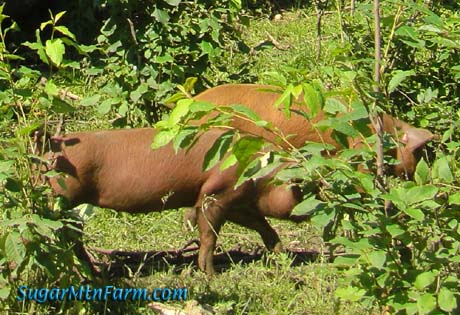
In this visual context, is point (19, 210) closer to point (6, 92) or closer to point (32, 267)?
point (32, 267)

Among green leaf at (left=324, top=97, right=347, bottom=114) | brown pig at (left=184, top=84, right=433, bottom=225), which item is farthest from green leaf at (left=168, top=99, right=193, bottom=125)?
brown pig at (left=184, top=84, right=433, bottom=225)

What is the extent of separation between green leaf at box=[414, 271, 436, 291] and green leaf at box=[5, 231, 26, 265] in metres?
1.48

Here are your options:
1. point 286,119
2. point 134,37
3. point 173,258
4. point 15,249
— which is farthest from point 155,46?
point 15,249

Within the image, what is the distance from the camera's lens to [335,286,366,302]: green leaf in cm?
376

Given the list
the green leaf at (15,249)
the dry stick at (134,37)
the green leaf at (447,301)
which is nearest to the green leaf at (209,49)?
the dry stick at (134,37)

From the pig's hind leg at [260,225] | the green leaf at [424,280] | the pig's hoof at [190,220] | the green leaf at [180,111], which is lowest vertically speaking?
the pig's hoof at [190,220]

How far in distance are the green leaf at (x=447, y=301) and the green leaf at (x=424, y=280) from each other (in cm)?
6

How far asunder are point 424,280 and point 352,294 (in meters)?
0.32

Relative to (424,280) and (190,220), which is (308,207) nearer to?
(424,280)

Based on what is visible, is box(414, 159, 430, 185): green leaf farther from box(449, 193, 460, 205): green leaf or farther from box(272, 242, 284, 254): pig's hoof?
box(272, 242, 284, 254): pig's hoof

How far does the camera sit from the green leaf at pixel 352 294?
376cm

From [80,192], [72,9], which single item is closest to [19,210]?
[80,192]

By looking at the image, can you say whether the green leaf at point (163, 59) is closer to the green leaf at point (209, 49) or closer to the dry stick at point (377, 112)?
the green leaf at point (209, 49)

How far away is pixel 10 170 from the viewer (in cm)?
423
